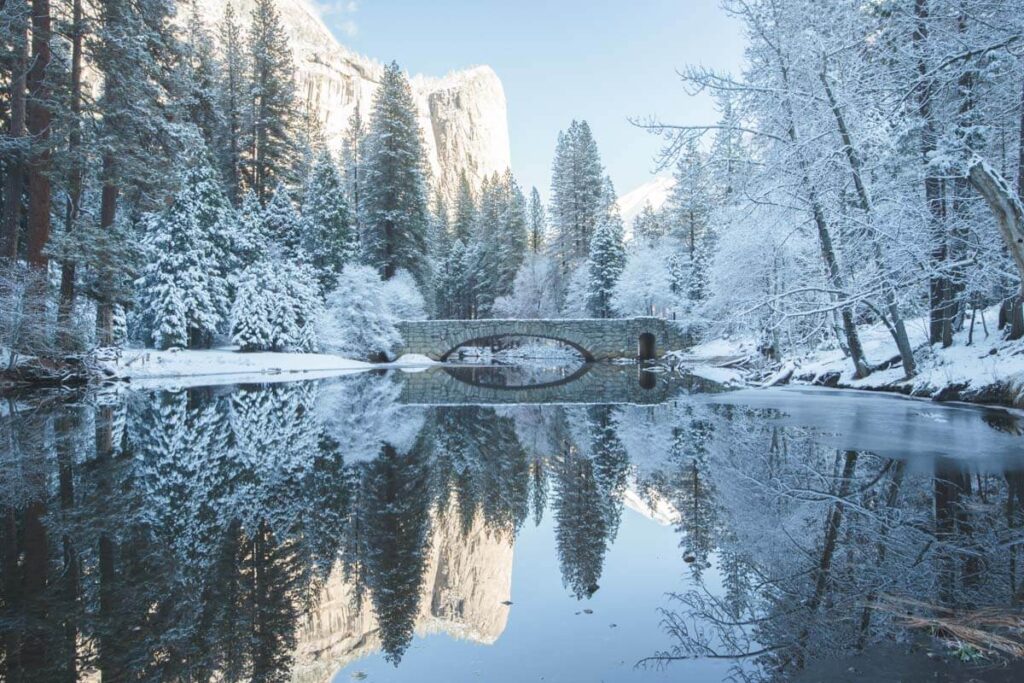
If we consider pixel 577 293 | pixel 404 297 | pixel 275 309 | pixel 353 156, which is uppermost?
pixel 353 156

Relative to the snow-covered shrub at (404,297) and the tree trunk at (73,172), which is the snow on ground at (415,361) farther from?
the tree trunk at (73,172)

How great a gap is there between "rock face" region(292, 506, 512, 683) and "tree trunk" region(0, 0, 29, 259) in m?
16.1

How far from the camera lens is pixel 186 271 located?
1035 inches

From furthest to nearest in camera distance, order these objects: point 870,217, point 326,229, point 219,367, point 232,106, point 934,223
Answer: point 232,106, point 326,229, point 219,367, point 934,223, point 870,217

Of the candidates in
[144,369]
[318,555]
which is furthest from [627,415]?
[144,369]

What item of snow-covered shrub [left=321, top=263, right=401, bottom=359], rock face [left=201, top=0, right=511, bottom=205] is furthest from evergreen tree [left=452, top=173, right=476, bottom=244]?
rock face [left=201, top=0, right=511, bottom=205]

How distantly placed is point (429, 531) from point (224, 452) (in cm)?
420

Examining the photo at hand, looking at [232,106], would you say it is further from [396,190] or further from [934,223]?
[934,223]

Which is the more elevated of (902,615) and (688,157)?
(688,157)

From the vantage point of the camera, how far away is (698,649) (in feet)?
8.97

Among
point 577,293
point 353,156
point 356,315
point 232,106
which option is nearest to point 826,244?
point 356,315

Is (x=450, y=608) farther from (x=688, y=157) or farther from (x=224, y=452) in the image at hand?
(x=688, y=157)

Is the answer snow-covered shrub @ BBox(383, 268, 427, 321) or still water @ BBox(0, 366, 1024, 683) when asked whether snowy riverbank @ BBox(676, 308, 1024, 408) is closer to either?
still water @ BBox(0, 366, 1024, 683)

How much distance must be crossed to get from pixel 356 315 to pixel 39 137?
57.9 ft
